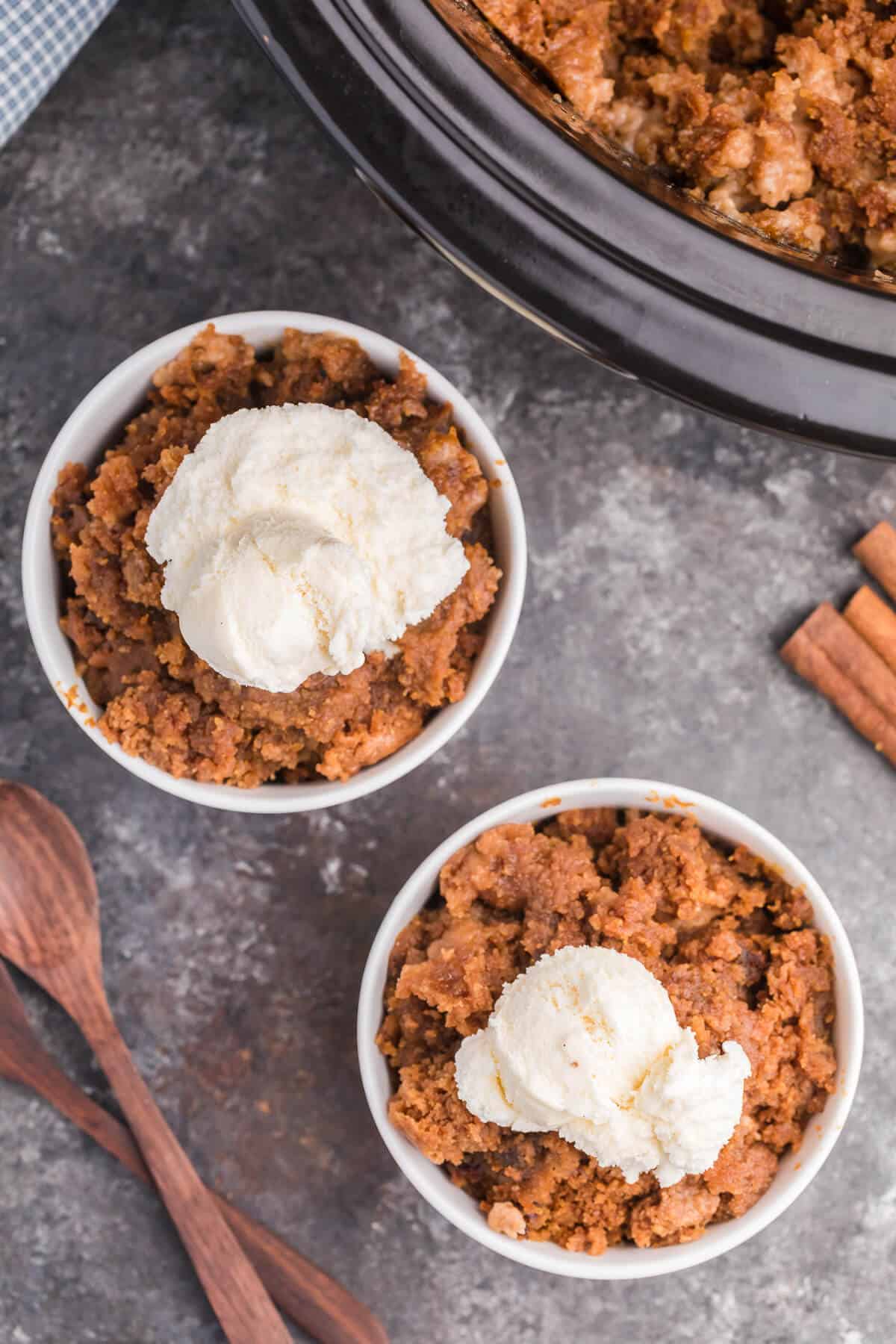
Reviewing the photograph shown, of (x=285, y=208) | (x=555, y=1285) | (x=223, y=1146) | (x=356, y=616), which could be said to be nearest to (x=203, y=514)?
(x=356, y=616)

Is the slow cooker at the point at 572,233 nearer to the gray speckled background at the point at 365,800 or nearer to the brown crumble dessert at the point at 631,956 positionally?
the gray speckled background at the point at 365,800

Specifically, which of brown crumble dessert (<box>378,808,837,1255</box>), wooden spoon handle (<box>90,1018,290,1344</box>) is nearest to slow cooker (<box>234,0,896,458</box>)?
brown crumble dessert (<box>378,808,837,1255</box>)

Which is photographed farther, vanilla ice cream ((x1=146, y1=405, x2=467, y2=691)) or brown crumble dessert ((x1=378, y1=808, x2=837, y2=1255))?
brown crumble dessert ((x1=378, y1=808, x2=837, y2=1255))

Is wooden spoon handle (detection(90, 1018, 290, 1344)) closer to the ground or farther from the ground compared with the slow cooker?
closer to the ground

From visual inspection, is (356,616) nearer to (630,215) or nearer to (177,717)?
(177,717)

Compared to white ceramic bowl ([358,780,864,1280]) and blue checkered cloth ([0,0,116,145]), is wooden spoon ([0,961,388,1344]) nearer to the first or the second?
white ceramic bowl ([358,780,864,1280])
